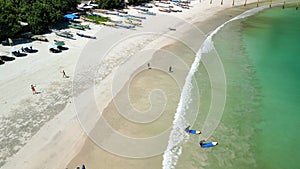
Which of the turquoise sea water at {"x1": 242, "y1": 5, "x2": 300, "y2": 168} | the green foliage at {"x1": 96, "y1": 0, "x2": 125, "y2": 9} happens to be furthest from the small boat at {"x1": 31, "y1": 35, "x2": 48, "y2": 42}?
the turquoise sea water at {"x1": 242, "y1": 5, "x2": 300, "y2": 168}

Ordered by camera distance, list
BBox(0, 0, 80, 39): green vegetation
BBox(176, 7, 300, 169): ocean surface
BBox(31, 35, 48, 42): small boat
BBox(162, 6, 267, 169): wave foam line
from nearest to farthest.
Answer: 1. BBox(162, 6, 267, 169): wave foam line
2. BBox(176, 7, 300, 169): ocean surface
3. BBox(0, 0, 80, 39): green vegetation
4. BBox(31, 35, 48, 42): small boat

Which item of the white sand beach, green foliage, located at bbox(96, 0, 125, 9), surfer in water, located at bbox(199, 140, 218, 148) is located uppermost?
green foliage, located at bbox(96, 0, 125, 9)

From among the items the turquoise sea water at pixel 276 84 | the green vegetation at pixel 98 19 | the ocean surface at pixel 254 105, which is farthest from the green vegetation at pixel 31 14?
the turquoise sea water at pixel 276 84

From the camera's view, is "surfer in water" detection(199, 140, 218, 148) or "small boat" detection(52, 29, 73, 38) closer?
"surfer in water" detection(199, 140, 218, 148)

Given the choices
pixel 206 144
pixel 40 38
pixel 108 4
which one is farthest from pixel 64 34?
pixel 206 144

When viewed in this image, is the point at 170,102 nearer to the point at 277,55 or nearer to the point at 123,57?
the point at 123,57

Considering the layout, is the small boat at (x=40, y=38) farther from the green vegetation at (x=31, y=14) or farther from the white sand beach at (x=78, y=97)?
the green vegetation at (x=31, y=14)

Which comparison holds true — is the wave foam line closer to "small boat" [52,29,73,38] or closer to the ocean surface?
the ocean surface
